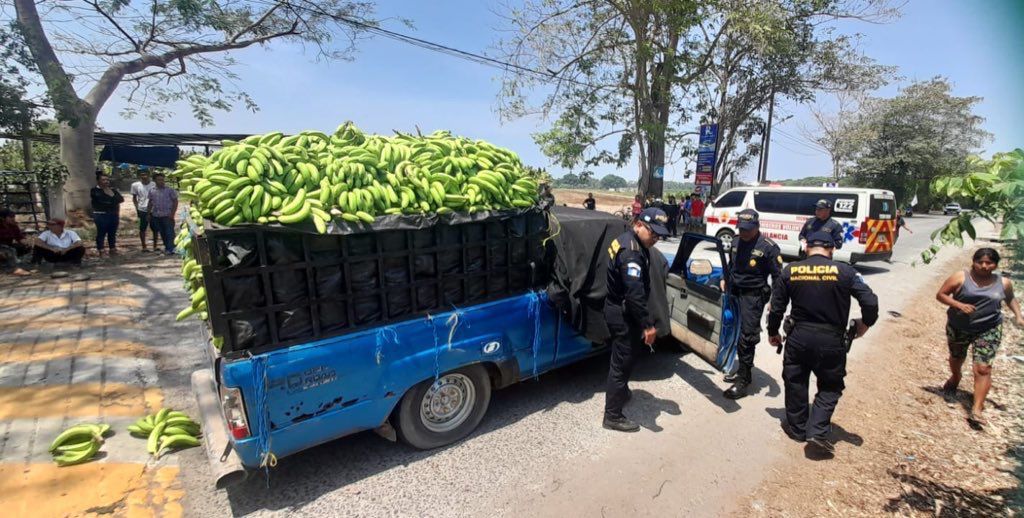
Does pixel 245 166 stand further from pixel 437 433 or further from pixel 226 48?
pixel 226 48

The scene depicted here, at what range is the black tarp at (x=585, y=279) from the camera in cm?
397

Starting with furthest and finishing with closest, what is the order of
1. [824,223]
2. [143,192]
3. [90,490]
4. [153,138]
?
[153,138]
[143,192]
[824,223]
[90,490]

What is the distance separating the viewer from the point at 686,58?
594 inches

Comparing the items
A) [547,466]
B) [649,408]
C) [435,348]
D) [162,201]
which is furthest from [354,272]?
[162,201]

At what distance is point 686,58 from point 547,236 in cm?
1386

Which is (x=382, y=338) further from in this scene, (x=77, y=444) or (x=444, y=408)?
(x=77, y=444)

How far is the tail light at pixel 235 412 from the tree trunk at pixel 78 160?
12.7 m

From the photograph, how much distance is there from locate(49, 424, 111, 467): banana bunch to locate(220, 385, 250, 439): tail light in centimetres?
160

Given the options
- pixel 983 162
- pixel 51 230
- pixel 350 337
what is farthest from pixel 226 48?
pixel 983 162

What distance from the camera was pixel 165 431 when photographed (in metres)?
3.57

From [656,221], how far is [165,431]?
4.33 meters

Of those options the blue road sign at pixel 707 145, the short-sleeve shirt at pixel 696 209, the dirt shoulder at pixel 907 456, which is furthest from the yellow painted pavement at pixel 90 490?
the blue road sign at pixel 707 145

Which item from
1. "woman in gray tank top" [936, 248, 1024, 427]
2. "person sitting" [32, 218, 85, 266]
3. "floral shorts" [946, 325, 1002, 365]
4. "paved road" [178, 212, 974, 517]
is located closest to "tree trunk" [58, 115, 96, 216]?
"person sitting" [32, 218, 85, 266]

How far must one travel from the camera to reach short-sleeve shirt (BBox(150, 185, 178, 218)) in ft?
30.8
